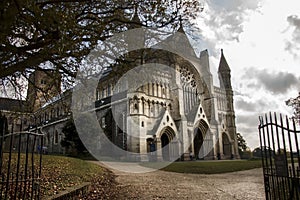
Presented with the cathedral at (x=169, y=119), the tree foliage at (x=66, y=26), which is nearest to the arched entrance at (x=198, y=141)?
the cathedral at (x=169, y=119)

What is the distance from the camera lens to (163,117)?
121 feet

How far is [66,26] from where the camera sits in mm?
6500

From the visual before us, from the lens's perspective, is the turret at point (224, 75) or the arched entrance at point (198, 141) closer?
the arched entrance at point (198, 141)

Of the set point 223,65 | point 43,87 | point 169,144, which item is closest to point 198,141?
point 169,144

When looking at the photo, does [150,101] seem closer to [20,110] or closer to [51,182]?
[20,110]

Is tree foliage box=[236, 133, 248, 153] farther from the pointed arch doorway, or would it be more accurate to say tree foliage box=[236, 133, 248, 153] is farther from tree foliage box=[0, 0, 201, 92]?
tree foliage box=[0, 0, 201, 92]

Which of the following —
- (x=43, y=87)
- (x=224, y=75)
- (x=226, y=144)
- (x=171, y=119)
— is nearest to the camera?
(x=43, y=87)

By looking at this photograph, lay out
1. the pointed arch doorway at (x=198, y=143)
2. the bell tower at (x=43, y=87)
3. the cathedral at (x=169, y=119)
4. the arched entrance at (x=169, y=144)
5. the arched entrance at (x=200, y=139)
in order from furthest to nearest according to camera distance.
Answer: the pointed arch doorway at (x=198, y=143) → the arched entrance at (x=200, y=139) → the arched entrance at (x=169, y=144) → the cathedral at (x=169, y=119) → the bell tower at (x=43, y=87)

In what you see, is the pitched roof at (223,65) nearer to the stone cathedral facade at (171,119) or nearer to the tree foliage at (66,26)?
the stone cathedral facade at (171,119)

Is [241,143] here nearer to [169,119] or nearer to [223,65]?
[223,65]

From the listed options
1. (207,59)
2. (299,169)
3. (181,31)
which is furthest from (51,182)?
(207,59)

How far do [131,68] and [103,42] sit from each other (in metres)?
1.31

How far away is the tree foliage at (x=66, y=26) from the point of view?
630cm

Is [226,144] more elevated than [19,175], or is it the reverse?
[226,144]
